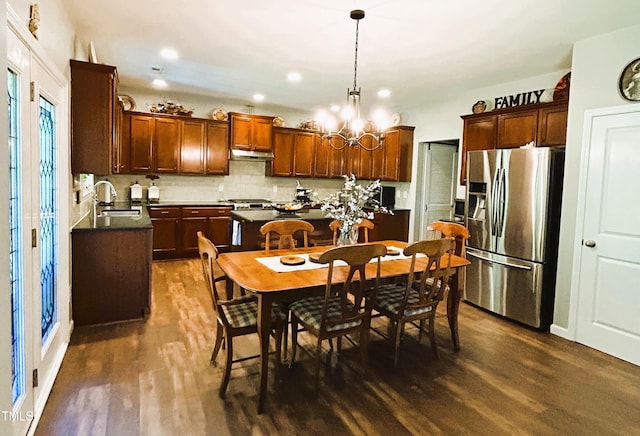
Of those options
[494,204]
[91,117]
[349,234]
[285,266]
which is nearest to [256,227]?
[349,234]

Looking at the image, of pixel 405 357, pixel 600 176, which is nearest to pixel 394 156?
pixel 600 176

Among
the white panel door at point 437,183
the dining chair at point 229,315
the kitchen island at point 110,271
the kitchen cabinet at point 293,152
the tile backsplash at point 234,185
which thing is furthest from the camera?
the kitchen cabinet at point 293,152

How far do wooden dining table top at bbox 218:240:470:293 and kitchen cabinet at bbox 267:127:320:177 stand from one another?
3877mm

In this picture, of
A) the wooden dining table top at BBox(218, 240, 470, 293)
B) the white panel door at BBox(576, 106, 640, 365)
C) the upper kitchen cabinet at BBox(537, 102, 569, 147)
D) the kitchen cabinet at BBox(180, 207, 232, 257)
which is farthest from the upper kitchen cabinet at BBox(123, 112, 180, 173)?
the white panel door at BBox(576, 106, 640, 365)

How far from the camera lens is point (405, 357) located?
9.77ft

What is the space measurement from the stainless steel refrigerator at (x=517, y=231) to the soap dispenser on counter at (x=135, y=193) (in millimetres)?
4867

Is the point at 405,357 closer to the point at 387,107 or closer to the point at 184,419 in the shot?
the point at 184,419

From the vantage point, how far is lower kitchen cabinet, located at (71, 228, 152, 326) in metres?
3.27

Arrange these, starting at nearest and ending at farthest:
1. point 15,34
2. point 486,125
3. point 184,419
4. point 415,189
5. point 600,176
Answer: point 15,34 < point 184,419 < point 600,176 < point 486,125 < point 415,189

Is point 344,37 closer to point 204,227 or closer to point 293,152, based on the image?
point 293,152

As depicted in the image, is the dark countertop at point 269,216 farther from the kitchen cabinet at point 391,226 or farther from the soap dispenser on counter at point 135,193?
Result: the soap dispenser on counter at point 135,193

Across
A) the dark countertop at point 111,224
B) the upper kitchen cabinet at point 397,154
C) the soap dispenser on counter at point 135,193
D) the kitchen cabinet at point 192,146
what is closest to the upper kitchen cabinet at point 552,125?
the upper kitchen cabinet at point 397,154

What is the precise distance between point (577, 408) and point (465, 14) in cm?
282

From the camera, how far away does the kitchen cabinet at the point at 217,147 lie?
6281mm
